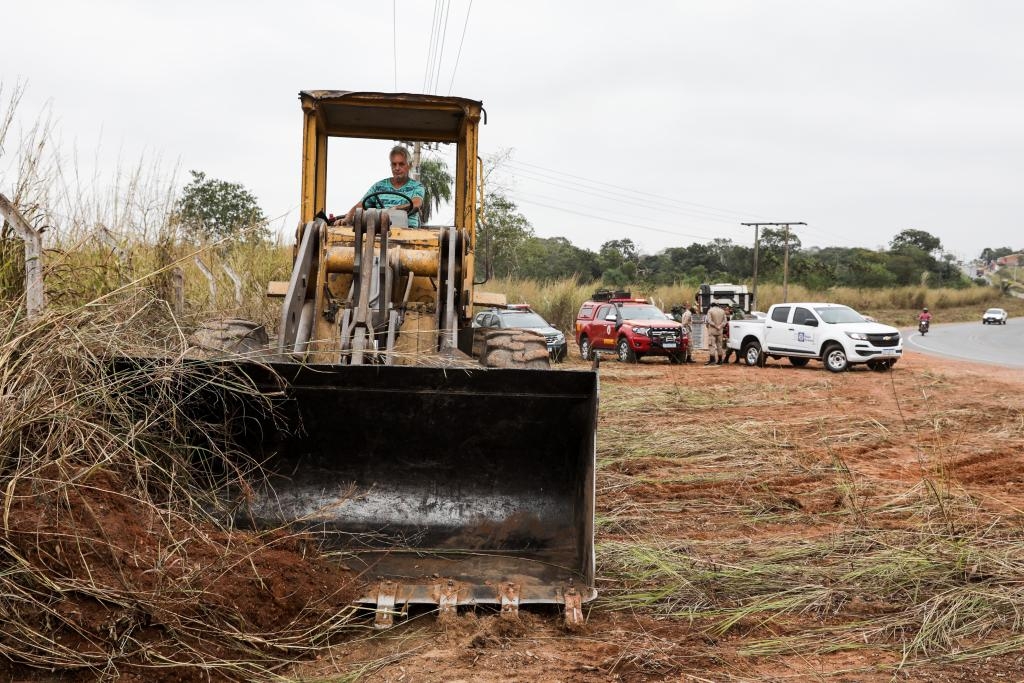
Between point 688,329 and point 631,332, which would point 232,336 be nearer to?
point 631,332

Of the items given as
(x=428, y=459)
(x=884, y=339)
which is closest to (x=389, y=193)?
(x=428, y=459)

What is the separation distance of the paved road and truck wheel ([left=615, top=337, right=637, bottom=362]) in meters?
9.65

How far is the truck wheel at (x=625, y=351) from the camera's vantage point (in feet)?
79.5

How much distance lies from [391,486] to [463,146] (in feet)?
11.4

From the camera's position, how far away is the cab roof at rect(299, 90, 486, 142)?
7367 millimetres

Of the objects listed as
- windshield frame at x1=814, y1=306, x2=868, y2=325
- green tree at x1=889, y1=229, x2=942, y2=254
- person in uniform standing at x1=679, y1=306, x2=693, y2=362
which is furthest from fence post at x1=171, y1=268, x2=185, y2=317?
green tree at x1=889, y1=229, x2=942, y2=254

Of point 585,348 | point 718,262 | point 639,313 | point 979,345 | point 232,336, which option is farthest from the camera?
point 718,262

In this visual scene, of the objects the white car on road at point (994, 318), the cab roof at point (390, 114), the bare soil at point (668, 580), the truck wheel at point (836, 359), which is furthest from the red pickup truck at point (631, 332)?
the white car on road at point (994, 318)

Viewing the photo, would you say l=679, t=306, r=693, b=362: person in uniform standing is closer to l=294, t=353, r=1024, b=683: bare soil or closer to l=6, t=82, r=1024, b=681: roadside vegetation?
l=294, t=353, r=1024, b=683: bare soil

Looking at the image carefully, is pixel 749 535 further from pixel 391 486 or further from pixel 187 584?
pixel 187 584

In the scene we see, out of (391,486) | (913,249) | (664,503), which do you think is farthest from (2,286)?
(913,249)

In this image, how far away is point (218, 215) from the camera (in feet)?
58.3

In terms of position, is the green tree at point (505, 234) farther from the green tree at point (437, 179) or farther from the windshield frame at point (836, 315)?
the windshield frame at point (836, 315)

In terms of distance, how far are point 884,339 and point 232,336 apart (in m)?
18.5
